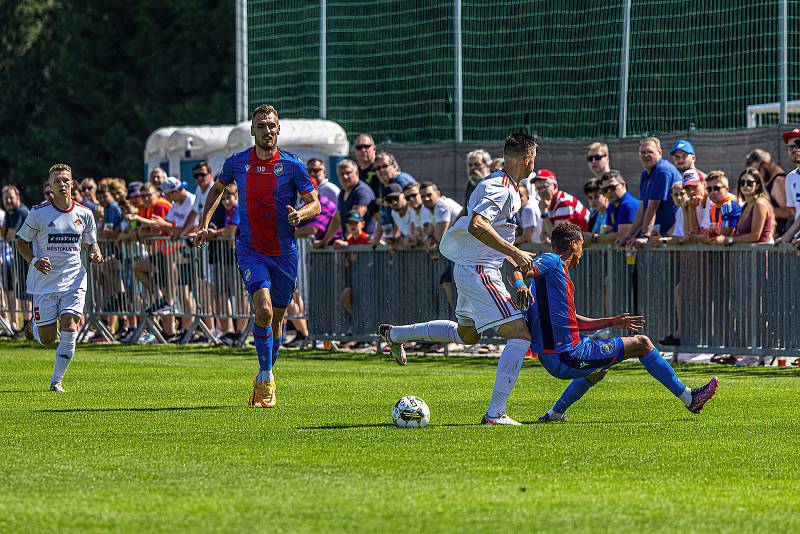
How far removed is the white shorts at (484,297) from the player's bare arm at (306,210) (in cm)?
144

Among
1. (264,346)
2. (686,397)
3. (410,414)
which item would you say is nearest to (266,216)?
(264,346)

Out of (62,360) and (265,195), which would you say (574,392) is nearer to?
(265,195)

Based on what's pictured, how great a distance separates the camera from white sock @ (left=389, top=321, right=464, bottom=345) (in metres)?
12.1

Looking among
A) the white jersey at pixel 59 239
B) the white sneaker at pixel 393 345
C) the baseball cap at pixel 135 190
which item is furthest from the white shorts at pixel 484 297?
the baseball cap at pixel 135 190

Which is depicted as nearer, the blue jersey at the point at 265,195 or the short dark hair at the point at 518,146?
the short dark hair at the point at 518,146

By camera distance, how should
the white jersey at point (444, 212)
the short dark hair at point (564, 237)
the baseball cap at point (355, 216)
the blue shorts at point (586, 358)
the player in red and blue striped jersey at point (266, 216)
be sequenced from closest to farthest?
the blue shorts at point (586, 358), the short dark hair at point (564, 237), the player in red and blue striped jersey at point (266, 216), the white jersey at point (444, 212), the baseball cap at point (355, 216)

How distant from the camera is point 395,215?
770 inches

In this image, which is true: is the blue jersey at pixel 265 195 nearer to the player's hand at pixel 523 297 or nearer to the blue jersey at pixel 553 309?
the blue jersey at pixel 553 309

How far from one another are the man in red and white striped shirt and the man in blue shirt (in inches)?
35.3

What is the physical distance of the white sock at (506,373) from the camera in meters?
10.9

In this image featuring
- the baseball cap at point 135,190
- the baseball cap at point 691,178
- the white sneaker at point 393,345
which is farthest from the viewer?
the baseball cap at point 135,190

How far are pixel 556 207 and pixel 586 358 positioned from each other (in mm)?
7705

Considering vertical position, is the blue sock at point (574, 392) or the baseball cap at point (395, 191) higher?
the baseball cap at point (395, 191)

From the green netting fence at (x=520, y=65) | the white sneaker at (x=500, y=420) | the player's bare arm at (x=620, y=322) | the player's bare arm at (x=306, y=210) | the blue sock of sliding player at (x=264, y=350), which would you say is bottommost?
the white sneaker at (x=500, y=420)
